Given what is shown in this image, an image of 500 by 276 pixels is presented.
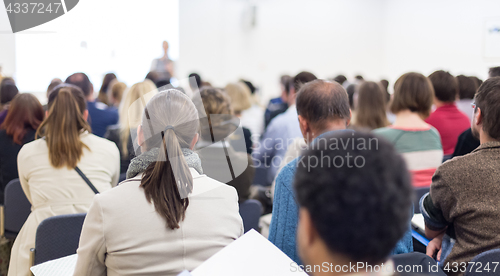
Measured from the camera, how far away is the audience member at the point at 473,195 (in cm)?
132

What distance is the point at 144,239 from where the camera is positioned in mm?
1117

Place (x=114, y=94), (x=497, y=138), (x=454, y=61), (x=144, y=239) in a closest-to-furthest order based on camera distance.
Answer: (x=144, y=239), (x=497, y=138), (x=114, y=94), (x=454, y=61)

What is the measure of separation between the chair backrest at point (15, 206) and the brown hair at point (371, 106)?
2.28 meters

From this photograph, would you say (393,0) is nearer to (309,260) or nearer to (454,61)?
(454,61)

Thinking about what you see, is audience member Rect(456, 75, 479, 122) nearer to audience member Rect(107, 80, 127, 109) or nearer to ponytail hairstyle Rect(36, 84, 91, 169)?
ponytail hairstyle Rect(36, 84, 91, 169)

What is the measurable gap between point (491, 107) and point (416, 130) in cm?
98

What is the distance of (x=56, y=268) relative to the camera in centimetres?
124

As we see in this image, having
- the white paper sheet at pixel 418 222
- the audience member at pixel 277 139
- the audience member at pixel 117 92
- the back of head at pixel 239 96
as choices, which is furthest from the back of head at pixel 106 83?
the white paper sheet at pixel 418 222

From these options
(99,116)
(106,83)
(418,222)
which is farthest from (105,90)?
(418,222)

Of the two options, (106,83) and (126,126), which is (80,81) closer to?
(126,126)

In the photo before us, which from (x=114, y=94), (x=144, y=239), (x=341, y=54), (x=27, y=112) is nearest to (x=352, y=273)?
(x=144, y=239)

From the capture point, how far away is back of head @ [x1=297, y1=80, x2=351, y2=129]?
144 cm

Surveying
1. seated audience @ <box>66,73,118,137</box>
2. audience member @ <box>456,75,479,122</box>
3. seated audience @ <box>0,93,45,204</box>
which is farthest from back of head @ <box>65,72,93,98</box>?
audience member @ <box>456,75,479,122</box>

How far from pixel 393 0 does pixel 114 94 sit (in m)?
6.95
